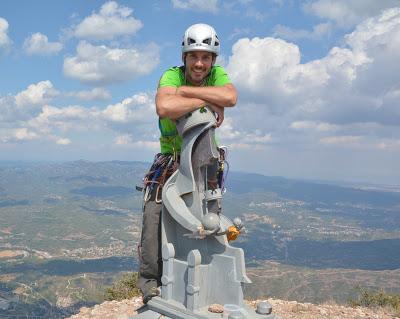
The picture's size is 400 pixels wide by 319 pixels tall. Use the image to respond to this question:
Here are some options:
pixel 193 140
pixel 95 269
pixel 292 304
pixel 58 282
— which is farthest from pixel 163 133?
pixel 95 269

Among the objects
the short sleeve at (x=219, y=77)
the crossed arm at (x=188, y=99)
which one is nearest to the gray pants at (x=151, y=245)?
the crossed arm at (x=188, y=99)

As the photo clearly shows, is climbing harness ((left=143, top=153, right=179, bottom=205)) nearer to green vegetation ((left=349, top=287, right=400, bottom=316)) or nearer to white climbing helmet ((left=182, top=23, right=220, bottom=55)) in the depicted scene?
white climbing helmet ((left=182, top=23, right=220, bottom=55))

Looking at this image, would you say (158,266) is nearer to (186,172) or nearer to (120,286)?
(186,172)

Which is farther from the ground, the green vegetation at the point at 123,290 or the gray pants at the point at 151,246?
the gray pants at the point at 151,246

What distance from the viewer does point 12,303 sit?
434 ft

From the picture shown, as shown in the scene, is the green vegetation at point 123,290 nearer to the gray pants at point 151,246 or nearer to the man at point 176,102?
the gray pants at point 151,246

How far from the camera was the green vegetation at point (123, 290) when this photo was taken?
1609 centimetres

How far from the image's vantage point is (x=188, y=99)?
5.84 m

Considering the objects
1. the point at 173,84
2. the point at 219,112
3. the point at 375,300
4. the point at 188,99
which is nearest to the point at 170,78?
the point at 173,84

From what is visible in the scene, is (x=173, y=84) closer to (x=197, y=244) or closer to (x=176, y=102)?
(x=176, y=102)

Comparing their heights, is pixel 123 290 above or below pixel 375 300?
below

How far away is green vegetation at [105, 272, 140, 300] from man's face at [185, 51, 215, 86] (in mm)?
10994

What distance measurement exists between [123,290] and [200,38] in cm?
1348

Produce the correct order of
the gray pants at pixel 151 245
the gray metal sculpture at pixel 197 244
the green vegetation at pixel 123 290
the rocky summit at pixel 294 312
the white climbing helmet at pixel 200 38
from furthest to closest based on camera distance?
1. the green vegetation at pixel 123 290
2. the rocky summit at pixel 294 312
3. the gray pants at pixel 151 245
4. the white climbing helmet at pixel 200 38
5. the gray metal sculpture at pixel 197 244
